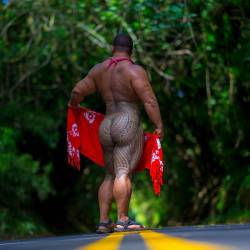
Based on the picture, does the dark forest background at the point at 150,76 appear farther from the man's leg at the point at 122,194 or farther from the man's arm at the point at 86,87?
the man's leg at the point at 122,194

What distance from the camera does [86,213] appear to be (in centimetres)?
2367

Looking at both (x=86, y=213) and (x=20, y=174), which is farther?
(x=86, y=213)

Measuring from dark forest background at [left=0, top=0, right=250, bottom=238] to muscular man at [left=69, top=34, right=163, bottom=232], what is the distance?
15.3ft

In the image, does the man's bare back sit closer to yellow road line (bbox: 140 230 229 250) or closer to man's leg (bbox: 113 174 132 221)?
man's leg (bbox: 113 174 132 221)

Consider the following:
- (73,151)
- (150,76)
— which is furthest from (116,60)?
(150,76)

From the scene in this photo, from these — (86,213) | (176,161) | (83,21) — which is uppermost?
(83,21)

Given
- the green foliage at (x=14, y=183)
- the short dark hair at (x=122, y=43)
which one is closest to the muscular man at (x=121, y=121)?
the short dark hair at (x=122, y=43)

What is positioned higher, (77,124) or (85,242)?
(77,124)

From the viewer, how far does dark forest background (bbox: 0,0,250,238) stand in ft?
46.1

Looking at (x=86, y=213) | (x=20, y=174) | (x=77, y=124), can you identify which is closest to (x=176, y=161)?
(x=86, y=213)

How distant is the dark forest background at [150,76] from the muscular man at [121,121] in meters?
4.66

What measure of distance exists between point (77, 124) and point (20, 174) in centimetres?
467

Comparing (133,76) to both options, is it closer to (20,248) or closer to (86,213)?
(20,248)

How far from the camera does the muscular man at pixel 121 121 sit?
784 centimetres
